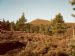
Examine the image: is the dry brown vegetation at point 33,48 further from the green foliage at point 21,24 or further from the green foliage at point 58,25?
the green foliage at point 21,24

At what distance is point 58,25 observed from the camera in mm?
59625

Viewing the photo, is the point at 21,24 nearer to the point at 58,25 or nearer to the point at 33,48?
the point at 58,25

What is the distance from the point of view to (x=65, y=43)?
32188 millimetres

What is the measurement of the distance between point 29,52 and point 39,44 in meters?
4.36

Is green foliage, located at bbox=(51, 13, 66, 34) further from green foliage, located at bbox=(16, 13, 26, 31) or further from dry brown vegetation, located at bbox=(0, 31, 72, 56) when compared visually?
dry brown vegetation, located at bbox=(0, 31, 72, 56)

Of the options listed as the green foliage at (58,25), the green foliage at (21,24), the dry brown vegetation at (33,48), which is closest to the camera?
the dry brown vegetation at (33,48)

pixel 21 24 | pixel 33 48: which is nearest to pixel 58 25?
pixel 21 24

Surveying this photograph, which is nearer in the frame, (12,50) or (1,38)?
(12,50)

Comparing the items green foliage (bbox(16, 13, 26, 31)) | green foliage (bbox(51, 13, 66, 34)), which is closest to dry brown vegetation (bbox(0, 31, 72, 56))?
green foliage (bbox(51, 13, 66, 34))

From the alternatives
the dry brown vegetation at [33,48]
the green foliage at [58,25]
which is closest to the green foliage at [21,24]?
the green foliage at [58,25]

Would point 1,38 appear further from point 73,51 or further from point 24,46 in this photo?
point 73,51

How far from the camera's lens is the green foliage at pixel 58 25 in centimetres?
5944

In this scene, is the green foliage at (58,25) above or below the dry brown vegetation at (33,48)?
above

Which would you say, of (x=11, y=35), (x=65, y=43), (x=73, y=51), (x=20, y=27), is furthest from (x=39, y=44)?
(x=20, y=27)
